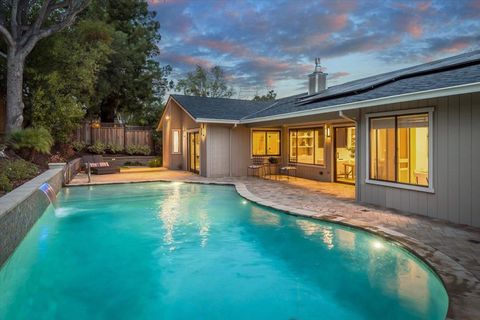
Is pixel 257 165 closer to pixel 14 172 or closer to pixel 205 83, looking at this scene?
pixel 14 172

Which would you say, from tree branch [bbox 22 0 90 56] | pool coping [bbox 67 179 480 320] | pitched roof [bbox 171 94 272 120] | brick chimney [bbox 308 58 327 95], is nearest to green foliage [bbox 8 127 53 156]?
tree branch [bbox 22 0 90 56]

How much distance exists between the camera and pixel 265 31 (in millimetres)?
17812

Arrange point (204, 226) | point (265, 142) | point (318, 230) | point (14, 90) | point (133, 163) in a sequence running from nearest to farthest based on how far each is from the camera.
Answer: point (318, 230)
point (204, 226)
point (14, 90)
point (265, 142)
point (133, 163)

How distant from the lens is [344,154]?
1221 cm

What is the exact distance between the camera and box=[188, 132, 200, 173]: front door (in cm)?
1508

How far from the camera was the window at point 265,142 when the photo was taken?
47.8 ft

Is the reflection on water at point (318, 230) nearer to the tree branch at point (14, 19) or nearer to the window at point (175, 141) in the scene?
the window at point (175, 141)

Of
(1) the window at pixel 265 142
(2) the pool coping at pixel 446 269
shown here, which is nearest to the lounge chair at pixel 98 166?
(1) the window at pixel 265 142

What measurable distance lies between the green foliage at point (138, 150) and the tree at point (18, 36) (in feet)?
24.1

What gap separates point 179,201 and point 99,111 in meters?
15.2

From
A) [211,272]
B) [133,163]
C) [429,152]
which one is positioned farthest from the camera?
[133,163]

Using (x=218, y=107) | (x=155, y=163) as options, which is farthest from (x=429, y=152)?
(x=155, y=163)

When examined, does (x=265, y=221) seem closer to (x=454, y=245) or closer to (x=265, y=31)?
(x=454, y=245)

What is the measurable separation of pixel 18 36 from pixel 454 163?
14.1 m
